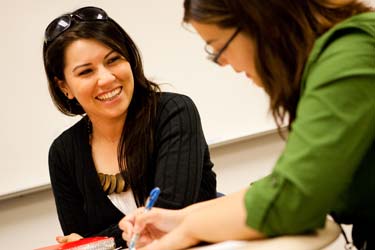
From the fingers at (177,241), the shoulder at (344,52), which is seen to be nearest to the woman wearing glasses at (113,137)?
the fingers at (177,241)

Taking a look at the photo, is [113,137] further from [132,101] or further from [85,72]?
[85,72]

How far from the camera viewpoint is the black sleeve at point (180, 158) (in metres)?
1.44

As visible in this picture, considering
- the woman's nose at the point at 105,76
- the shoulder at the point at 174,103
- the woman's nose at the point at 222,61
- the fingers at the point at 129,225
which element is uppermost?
the woman's nose at the point at 222,61

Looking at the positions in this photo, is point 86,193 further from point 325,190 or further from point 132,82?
point 325,190

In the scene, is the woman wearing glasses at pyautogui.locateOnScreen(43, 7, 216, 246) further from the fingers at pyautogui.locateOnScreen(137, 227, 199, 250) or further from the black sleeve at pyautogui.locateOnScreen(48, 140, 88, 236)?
the fingers at pyautogui.locateOnScreen(137, 227, 199, 250)

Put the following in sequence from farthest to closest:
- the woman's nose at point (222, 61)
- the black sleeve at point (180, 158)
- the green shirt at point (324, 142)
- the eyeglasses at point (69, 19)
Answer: the eyeglasses at point (69, 19) → the black sleeve at point (180, 158) → the woman's nose at point (222, 61) → the green shirt at point (324, 142)

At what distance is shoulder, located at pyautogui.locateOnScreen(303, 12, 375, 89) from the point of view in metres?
0.71

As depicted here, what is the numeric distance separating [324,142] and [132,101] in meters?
1.02

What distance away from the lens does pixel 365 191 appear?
0.78 meters

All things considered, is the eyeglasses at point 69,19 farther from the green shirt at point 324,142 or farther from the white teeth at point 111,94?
the green shirt at point 324,142

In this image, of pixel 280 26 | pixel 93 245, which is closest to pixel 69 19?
pixel 93 245

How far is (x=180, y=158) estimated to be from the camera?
1487 mm

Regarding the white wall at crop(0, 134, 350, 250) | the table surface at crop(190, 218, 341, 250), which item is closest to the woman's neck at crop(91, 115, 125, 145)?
the white wall at crop(0, 134, 350, 250)

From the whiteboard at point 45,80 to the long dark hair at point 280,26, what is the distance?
131 cm
